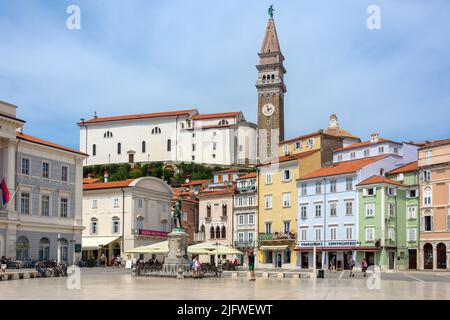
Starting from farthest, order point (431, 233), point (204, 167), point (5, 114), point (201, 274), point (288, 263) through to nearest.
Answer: point (204, 167)
point (288, 263)
point (431, 233)
point (5, 114)
point (201, 274)

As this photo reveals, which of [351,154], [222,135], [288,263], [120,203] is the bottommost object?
[288,263]

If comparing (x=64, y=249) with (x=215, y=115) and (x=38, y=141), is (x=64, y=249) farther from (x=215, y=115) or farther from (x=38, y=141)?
(x=215, y=115)

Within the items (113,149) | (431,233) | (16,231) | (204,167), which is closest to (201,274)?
(16,231)

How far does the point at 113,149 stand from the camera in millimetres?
148250

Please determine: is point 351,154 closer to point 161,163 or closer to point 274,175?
point 274,175

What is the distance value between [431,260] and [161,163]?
81.5m

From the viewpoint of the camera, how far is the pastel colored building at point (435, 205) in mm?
66562

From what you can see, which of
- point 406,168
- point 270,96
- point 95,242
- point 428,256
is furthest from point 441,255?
point 270,96

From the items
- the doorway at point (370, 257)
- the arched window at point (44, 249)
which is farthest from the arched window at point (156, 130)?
the arched window at point (44, 249)

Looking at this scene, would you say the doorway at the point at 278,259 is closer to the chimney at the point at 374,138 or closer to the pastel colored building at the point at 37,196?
the chimney at the point at 374,138

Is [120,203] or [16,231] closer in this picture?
[16,231]

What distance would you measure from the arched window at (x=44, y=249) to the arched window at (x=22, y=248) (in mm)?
1864

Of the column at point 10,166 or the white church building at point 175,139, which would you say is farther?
the white church building at point 175,139
